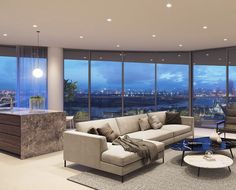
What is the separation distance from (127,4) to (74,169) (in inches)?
118

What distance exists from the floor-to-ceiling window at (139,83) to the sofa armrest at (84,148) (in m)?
5.13

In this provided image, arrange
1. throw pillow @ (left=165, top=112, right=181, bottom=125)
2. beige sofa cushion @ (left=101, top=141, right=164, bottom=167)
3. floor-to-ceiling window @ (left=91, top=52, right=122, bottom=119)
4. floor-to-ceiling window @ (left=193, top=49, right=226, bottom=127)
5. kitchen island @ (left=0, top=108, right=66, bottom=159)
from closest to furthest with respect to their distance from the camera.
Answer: beige sofa cushion @ (left=101, top=141, right=164, bottom=167), kitchen island @ (left=0, top=108, right=66, bottom=159), throw pillow @ (left=165, top=112, right=181, bottom=125), floor-to-ceiling window @ (left=193, top=49, right=226, bottom=127), floor-to-ceiling window @ (left=91, top=52, right=122, bottom=119)

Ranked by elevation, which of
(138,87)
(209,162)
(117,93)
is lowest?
(209,162)

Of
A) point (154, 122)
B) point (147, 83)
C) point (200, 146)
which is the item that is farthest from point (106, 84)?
point (200, 146)

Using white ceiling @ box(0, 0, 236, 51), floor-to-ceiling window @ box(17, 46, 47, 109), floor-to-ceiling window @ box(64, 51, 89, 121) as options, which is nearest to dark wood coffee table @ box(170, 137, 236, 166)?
white ceiling @ box(0, 0, 236, 51)

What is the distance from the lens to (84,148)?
4062mm

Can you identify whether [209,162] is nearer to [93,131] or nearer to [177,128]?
[93,131]

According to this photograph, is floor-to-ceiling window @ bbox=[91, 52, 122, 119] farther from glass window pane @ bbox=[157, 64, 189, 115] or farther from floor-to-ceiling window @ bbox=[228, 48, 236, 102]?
floor-to-ceiling window @ bbox=[228, 48, 236, 102]

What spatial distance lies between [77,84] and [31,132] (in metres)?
4.08

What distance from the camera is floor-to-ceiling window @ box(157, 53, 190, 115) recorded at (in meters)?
9.30

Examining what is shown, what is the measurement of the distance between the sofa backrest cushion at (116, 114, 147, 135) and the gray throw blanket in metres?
0.95

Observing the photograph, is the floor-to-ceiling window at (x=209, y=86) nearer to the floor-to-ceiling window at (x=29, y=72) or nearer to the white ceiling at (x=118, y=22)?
the white ceiling at (x=118, y=22)

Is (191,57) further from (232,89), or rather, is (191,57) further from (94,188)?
(94,188)

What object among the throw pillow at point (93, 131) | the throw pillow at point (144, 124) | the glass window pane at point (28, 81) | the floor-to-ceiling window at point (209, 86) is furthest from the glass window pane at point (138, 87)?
the throw pillow at point (93, 131)
